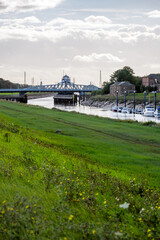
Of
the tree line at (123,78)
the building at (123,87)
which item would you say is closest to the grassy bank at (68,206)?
the building at (123,87)

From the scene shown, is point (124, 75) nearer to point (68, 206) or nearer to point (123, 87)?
point (123, 87)

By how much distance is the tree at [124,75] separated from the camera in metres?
170

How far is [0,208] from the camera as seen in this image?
18.8ft

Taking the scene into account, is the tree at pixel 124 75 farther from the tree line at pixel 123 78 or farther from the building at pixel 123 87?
the building at pixel 123 87

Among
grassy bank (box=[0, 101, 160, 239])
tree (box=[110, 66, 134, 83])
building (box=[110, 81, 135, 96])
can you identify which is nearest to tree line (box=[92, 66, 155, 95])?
tree (box=[110, 66, 134, 83])

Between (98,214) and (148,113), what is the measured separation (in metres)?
67.7

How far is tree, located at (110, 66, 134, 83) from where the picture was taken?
559 ft

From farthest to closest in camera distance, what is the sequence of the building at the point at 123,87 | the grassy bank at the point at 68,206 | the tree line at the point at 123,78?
the tree line at the point at 123,78 → the building at the point at 123,87 → the grassy bank at the point at 68,206

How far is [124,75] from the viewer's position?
172 m

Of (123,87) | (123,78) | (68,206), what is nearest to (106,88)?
(123,78)

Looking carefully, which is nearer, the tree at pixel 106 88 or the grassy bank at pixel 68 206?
the grassy bank at pixel 68 206

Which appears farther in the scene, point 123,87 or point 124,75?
point 124,75

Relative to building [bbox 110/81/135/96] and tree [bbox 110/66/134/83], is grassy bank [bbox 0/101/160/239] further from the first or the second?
tree [bbox 110/66/134/83]

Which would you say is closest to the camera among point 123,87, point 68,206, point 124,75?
point 68,206
